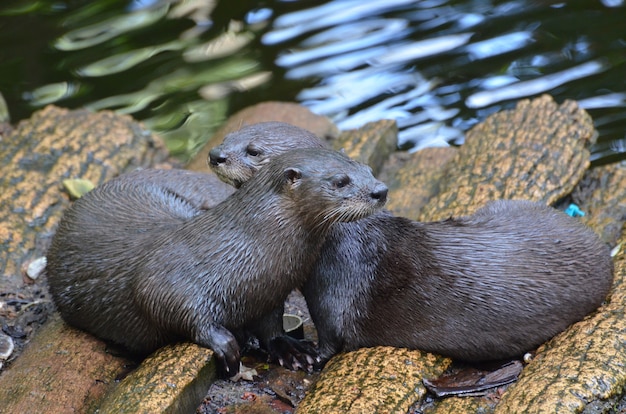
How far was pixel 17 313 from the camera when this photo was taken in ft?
14.2

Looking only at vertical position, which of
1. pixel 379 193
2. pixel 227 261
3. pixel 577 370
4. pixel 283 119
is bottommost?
pixel 283 119

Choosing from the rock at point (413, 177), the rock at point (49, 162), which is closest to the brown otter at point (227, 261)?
the rock at point (49, 162)

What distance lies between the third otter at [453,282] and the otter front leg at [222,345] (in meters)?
0.40

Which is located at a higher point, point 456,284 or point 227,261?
point 227,261

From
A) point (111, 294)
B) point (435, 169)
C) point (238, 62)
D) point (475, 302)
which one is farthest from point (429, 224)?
point (238, 62)

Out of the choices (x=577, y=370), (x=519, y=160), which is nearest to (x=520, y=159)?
(x=519, y=160)

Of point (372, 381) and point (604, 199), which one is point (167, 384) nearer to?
point (372, 381)

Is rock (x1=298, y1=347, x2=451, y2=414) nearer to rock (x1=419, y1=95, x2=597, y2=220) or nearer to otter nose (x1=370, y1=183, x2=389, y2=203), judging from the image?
otter nose (x1=370, y1=183, x2=389, y2=203)

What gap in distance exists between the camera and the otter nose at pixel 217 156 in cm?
382

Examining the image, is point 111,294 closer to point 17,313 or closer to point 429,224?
point 17,313

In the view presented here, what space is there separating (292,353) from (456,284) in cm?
70

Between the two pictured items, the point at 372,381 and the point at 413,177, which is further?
the point at 413,177

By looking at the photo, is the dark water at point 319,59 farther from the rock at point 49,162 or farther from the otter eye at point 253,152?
the otter eye at point 253,152

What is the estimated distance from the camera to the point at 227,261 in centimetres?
354
